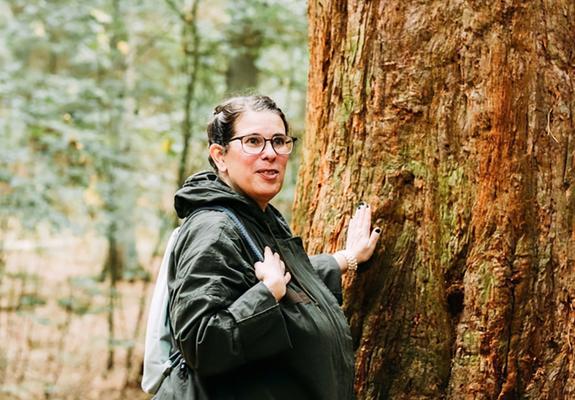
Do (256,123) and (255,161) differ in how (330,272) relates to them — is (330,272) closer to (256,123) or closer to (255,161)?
(255,161)

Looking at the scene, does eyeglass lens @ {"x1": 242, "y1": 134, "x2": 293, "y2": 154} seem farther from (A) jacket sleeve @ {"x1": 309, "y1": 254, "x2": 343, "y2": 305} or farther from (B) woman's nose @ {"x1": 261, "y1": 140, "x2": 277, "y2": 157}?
(A) jacket sleeve @ {"x1": 309, "y1": 254, "x2": 343, "y2": 305}

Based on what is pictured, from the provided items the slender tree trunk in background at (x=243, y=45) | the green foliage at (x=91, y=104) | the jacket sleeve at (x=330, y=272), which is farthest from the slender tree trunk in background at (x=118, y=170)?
the jacket sleeve at (x=330, y=272)

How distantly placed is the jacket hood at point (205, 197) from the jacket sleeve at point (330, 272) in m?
0.57

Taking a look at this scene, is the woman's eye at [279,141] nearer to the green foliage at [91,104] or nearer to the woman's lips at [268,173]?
the woman's lips at [268,173]

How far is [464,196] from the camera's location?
2.89 metres

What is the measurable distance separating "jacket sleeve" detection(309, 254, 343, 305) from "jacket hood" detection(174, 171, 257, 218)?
57 cm

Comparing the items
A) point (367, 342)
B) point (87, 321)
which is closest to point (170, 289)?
point (367, 342)

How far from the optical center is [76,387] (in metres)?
8.65

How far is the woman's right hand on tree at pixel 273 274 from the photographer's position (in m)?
2.26

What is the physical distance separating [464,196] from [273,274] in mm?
1062

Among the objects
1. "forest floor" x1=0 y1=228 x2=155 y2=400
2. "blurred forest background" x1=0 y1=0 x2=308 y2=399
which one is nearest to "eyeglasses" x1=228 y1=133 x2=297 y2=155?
"blurred forest background" x1=0 y1=0 x2=308 y2=399

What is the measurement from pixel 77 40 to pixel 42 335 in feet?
16.7

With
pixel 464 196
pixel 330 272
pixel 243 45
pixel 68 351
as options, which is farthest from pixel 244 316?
pixel 68 351

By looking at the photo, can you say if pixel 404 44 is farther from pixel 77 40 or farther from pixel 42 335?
pixel 42 335
